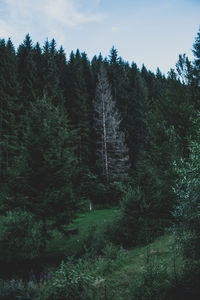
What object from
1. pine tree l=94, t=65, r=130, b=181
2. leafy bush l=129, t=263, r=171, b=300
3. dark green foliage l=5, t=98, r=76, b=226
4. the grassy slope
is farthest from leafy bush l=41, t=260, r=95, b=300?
pine tree l=94, t=65, r=130, b=181

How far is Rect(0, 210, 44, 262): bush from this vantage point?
30.3 feet

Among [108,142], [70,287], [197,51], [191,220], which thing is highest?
[197,51]

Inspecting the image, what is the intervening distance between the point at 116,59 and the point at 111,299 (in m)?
45.3

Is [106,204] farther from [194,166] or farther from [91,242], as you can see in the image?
[194,166]

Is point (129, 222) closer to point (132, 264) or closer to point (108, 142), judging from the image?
point (132, 264)

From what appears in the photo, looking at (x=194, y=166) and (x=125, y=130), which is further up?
(x=125, y=130)

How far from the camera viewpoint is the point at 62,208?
979cm

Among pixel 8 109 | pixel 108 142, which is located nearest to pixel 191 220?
pixel 108 142

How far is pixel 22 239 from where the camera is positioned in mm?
9555

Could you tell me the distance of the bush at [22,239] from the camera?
30.3ft

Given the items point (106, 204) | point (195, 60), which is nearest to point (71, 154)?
point (195, 60)

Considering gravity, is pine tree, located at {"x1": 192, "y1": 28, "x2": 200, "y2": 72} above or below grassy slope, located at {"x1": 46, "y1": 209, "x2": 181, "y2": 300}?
above

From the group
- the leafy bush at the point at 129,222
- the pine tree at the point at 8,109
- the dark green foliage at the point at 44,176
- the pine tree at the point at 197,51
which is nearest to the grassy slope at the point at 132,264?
the leafy bush at the point at 129,222

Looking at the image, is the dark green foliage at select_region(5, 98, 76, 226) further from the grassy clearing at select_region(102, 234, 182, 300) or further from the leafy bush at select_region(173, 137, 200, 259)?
the leafy bush at select_region(173, 137, 200, 259)
